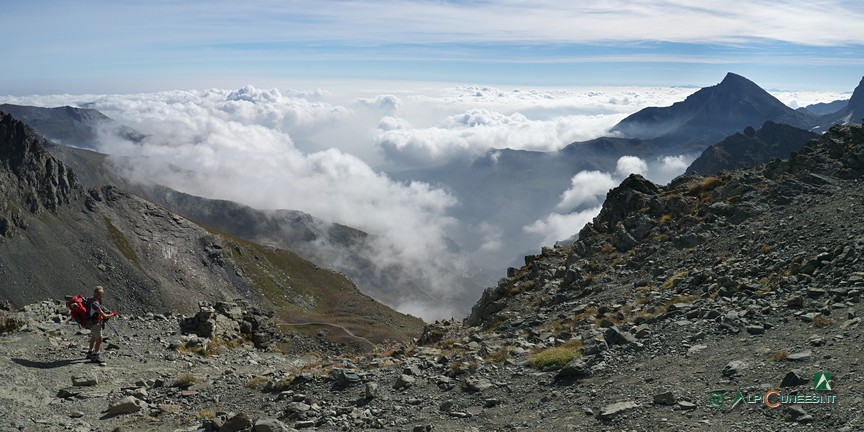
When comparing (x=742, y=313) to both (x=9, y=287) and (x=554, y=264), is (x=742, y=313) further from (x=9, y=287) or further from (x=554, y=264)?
(x=9, y=287)

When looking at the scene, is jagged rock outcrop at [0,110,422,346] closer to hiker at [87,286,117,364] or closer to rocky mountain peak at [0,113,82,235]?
rocky mountain peak at [0,113,82,235]

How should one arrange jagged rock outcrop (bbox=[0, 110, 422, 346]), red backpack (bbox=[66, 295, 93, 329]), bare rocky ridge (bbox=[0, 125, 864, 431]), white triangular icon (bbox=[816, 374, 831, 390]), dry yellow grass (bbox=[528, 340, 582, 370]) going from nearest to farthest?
white triangular icon (bbox=[816, 374, 831, 390]) < bare rocky ridge (bbox=[0, 125, 864, 431]) < dry yellow grass (bbox=[528, 340, 582, 370]) < red backpack (bbox=[66, 295, 93, 329]) < jagged rock outcrop (bbox=[0, 110, 422, 346])

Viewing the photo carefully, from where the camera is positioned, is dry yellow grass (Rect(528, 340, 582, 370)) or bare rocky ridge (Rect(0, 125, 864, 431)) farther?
dry yellow grass (Rect(528, 340, 582, 370))

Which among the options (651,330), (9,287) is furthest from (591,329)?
(9,287)

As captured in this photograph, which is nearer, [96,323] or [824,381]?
[824,381]

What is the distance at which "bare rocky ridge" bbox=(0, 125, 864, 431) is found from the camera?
1408 cm

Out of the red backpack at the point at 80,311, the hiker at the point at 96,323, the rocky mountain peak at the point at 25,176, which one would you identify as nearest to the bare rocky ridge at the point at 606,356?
the hiker at the point at 96,323

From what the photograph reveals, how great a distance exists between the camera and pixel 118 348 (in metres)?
27.6

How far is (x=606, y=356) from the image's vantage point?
17.7 metres

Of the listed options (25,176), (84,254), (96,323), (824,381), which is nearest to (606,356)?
(824,381)

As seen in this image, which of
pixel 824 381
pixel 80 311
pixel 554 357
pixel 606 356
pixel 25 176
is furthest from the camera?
pixel 25 176

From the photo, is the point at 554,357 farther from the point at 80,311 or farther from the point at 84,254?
the point at 84,254

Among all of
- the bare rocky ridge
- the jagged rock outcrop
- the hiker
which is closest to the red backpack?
the hiker

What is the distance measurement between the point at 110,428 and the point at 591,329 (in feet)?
55.8
